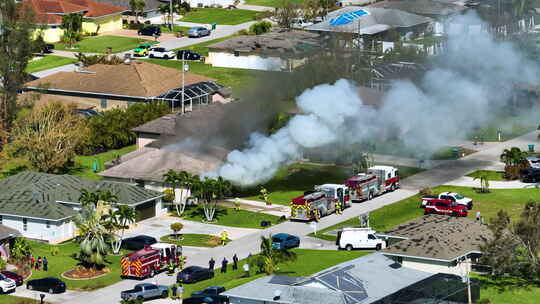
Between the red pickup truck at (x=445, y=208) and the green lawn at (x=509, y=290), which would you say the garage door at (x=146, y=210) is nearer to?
the red pickup truck at (x=445, y=208)

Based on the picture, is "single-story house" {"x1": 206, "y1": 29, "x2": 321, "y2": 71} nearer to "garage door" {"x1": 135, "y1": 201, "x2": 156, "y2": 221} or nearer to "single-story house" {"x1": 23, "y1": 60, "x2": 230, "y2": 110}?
"single-story house" {"x1": 23, "y1": 60, "x2": 230, "y2": 110}

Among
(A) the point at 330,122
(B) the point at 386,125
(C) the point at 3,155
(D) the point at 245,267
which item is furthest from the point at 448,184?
(C) the point at 3,155

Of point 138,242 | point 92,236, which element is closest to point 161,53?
point 138,242

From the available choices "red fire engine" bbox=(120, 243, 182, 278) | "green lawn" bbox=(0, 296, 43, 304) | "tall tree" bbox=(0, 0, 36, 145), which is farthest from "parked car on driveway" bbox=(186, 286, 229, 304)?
"tall tree" bbox=(0, 0, 36, 145)

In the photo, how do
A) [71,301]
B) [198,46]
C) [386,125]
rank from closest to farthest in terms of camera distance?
[71,301]
[386,125]
[198,46]

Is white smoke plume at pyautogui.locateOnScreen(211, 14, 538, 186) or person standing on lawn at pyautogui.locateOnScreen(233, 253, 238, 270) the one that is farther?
white smoke plume at pyautogui.locateOnScreen(211, 14, 538, 186)

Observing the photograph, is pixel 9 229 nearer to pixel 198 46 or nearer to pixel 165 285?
pixel 165 285
